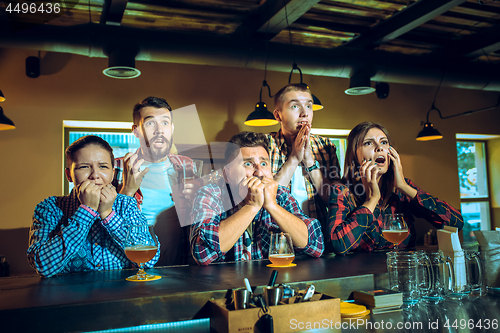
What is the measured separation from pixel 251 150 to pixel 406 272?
1.11 metres

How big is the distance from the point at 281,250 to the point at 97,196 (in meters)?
0.88

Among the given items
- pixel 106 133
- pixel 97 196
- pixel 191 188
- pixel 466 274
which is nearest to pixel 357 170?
pixel 191 188

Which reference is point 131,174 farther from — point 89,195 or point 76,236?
point 76,236

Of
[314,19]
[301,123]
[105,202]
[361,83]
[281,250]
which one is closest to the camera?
[281,250]

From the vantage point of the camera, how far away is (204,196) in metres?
2.03

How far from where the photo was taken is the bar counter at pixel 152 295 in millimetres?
989

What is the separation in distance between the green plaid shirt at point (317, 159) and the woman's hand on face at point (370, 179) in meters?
0.45

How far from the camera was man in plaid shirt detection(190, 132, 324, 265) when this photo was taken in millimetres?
1813

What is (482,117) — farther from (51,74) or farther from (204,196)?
(51,74)

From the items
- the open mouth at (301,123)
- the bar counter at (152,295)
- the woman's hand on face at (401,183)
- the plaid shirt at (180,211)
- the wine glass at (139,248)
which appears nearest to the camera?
the bar counter at (152,295)

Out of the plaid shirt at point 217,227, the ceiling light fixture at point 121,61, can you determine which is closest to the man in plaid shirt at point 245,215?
the plaid shirt at point 217,227

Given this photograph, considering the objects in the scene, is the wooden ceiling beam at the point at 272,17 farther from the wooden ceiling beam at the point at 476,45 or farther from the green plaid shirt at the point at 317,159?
the wooden ceiling beam at the point at 476,45

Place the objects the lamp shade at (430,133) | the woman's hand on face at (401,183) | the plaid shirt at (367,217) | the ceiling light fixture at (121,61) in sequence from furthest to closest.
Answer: the lamp shade at (430,133) → the ceiling light fixture at (121,61) → the woman's hand on face at (401,183) → the plaid shirt at (367,217)

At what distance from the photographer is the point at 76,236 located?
5.49ft
